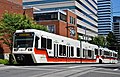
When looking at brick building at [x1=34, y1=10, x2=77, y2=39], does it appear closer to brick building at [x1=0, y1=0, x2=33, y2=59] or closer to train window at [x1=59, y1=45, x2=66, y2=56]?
brick building at [x1=0, y1=0, x2=33, y2=59]

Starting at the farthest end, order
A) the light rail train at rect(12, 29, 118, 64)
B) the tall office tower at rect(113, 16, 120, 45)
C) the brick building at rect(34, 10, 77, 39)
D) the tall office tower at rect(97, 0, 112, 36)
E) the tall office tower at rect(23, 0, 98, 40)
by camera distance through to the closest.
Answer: the tall office tower at rect(113, 16, 120, 45)
the tall office tower at rect(97, 0, 112, 36)
the tall office tower at rect(23, 0, 98, 40)
the brick building at rect(34, 10, 77, 39)
the light rail train at rect(12, 29, 118, 64)

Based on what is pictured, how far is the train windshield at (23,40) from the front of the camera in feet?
88.3

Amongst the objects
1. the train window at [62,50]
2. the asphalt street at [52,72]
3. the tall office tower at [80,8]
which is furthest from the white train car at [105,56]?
the tall office tower at [80,8]

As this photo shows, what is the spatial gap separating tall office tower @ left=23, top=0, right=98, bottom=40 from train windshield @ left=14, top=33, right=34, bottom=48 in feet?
255

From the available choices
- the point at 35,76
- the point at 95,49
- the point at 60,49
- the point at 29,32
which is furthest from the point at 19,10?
the point at 35,76

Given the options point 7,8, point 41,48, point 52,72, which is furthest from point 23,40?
point 7,8

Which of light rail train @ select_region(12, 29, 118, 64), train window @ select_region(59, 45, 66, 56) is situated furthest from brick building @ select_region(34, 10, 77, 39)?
train window @ select_region(59, 45, 66, 56)

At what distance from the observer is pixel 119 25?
174 meters

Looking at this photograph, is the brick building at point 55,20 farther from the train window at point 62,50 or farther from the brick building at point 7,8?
the train window at point 62,50

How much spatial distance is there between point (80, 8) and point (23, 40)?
88880 mm

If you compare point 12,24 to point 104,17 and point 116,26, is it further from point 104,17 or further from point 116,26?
point 116,26

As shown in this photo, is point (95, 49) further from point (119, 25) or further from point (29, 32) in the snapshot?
point (119, 25)

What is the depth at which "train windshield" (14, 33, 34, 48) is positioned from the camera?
26906 mm

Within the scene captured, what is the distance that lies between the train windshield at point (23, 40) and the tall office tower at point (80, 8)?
255 feet
